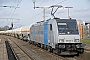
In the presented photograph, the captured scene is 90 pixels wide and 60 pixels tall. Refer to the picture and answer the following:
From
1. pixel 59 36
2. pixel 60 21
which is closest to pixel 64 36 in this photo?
pixel 59 36

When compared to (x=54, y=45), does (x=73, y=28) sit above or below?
above

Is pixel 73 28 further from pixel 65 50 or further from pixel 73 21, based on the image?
pixel 65 50

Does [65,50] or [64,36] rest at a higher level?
[64,36]

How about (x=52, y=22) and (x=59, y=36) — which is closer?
(x=59, y=36)

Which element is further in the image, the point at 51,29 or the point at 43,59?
the point at 51,29

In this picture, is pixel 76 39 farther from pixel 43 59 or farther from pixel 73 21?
pixel 43 59

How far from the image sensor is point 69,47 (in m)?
16.5

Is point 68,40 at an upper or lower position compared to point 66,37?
lower

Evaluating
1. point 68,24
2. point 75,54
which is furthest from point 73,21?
point 75,54

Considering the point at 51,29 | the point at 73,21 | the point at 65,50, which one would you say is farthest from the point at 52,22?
the point at 65,50

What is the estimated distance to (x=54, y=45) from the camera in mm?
17297

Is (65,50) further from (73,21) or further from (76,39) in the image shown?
(73,21)

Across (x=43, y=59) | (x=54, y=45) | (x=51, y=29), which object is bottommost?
(x=43, y=59)

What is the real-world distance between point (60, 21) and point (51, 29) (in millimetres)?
1481
